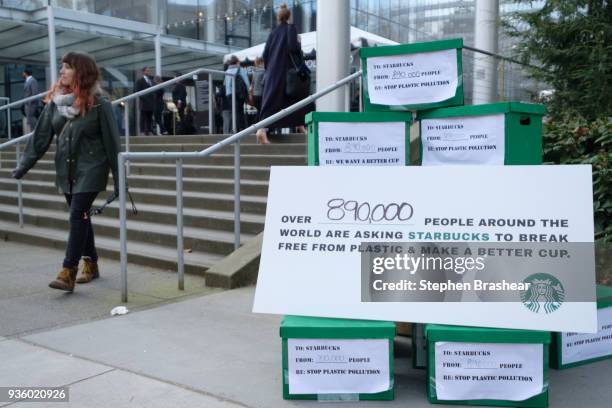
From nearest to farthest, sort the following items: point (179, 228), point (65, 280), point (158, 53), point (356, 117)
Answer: point (356, 117), point (65, 280), point (179, 228), point (158, 53)

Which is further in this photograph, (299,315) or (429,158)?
(429,158)

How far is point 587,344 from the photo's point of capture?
11.5 feet

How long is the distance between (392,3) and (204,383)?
2518 cm

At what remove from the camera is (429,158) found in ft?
12.1

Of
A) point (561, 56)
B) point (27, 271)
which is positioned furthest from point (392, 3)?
point (27, 271)

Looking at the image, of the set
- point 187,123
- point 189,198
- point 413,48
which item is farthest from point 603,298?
point 187,123

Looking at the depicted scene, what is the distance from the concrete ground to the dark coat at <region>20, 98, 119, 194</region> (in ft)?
3.03

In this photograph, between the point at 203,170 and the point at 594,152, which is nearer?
the point at 594,152

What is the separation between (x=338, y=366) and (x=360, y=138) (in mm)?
1304

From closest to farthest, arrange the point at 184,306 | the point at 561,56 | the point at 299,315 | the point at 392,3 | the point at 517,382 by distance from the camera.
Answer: the point at 517,382, the point at 299,315, the point at 184,306, the point at 561,56, the point at 392,3

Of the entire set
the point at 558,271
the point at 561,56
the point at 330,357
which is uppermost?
the point at 561,56

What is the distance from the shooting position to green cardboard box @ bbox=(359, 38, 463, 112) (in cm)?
374

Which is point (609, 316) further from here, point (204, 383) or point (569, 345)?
point (204, 383)

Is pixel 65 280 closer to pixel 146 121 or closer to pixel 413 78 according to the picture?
pixel 413 78
